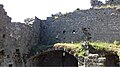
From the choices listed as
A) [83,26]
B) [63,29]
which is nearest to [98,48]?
[83,26]

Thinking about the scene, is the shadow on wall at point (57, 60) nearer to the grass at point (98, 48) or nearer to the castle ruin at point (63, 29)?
the castle ruin at point (63, 29)

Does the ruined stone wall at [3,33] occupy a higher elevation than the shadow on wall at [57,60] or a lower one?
higher

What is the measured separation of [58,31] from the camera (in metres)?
24.8

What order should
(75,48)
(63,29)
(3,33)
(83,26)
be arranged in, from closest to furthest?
(3,33) → (75,48) → (83,26) → (63,29)

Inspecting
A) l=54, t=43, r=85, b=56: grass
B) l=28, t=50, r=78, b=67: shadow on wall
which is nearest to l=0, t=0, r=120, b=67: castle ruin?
l=28, t=50, r=78, b=67: shadow on wall

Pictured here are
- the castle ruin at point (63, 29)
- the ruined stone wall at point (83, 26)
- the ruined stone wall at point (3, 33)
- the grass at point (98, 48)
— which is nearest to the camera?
the ruined stone wall at point (3, 33)

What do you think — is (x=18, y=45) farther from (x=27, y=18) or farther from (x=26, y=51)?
(x=27, y=18)

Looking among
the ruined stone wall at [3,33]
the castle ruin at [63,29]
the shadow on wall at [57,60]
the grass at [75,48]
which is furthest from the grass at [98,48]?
the ruined stone wall at [3,33]

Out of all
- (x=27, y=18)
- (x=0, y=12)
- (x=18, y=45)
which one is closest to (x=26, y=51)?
(x=18, y=45)

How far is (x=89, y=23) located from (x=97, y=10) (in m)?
1.25

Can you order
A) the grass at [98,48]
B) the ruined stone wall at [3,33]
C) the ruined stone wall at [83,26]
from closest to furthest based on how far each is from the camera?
1. the ruined stone wall at [3,33]
2. the grass at [98,48]
3. the ruined stone wall at [83,26]

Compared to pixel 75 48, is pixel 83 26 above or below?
above

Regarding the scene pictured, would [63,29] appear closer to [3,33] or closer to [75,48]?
[75,48]

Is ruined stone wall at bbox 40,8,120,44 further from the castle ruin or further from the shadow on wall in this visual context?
the shadow on wall
